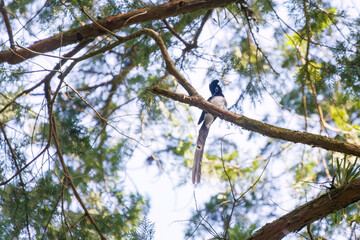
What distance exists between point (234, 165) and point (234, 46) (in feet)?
4.34

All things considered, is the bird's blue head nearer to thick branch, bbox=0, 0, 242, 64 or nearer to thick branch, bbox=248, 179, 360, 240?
thick branch, bbox=0, 0, 242, 64

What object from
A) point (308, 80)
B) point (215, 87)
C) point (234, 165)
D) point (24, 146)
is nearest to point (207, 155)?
point (234, 165)

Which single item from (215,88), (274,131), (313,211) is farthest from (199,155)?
(313,211)

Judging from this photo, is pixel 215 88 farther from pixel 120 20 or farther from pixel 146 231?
pixel 146 231

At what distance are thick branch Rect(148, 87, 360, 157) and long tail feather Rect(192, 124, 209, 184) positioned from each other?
2.59 ft

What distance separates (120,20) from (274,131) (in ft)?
4.20

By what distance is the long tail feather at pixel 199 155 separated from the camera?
9.48 ft

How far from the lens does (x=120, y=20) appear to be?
105 inches

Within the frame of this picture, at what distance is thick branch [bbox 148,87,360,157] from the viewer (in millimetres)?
1976

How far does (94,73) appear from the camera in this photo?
14.0 feet

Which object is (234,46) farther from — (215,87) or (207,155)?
(207,155)

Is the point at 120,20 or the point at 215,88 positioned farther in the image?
the point at 215,88

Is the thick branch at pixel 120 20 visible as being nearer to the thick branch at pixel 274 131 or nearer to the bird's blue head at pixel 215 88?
the thick branch at pixel 274 131

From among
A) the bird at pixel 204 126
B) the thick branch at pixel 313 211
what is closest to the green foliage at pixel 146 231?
the thick branch at pixel 313 211
